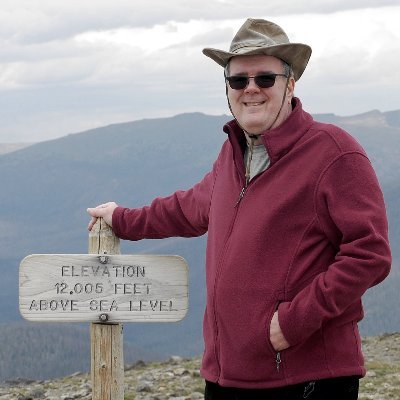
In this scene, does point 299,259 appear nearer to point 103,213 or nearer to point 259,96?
Answer: point 259,96

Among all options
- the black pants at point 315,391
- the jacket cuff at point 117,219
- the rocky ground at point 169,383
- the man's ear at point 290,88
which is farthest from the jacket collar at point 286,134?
the rocky ground at point 169,383

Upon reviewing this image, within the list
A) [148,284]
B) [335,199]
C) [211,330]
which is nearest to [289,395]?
[211,330]

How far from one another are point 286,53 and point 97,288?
91.7 inches

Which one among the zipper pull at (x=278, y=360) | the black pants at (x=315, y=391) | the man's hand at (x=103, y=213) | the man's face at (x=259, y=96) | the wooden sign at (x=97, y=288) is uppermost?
the man's face at (x=259, y=96)

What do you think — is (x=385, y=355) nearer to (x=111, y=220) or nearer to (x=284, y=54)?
(x=111, y=220)

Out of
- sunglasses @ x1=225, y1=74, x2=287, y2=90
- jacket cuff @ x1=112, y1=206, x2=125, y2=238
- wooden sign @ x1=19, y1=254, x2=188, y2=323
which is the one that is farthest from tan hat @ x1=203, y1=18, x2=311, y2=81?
wooden sign @ x1=19, y1=254, x2=188, y2=323

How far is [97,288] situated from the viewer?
6.74m

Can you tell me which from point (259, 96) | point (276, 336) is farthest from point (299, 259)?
point (259, 96)

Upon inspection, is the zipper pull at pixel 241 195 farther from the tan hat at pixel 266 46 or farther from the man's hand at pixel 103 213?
the man's hand at pixel 103 213

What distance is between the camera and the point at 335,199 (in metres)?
5.08

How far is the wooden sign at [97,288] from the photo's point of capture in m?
6.72

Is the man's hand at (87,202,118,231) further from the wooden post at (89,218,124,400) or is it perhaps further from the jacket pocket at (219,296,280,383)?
the jacket pocket at (219,296,280,383)

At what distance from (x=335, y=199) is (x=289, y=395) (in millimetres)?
1154

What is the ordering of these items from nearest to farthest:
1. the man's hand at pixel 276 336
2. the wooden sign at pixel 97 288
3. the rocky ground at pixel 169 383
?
the man's hand at pixel 276 336 → the wooden sign at pixel 97 288 → the rocky ground at pixel 169 383
